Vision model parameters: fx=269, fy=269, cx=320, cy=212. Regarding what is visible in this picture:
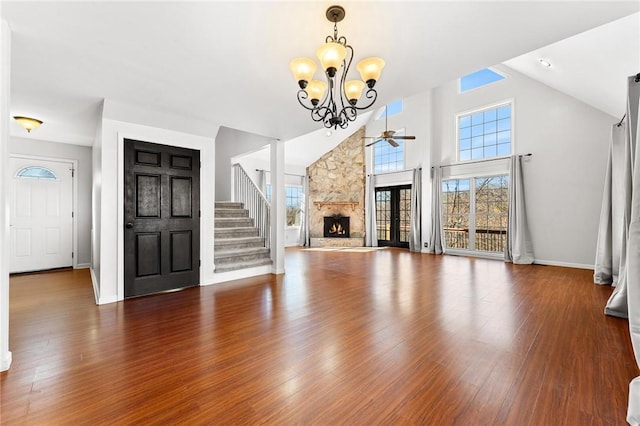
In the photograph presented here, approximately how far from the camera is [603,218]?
4457mm

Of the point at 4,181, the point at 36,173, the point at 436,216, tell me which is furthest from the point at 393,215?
the point at 36,173

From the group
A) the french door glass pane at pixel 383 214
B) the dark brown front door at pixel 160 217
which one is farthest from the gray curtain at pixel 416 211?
the dark brown front door at pixel 160 217

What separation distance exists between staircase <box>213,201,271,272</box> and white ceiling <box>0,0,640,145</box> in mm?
2691

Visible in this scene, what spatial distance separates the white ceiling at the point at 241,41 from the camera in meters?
1.83

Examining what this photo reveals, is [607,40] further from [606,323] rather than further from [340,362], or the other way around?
[340,362]

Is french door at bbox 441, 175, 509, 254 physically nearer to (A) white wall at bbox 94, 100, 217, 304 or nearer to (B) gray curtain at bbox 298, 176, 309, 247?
(B) gray curtain at bbox 298, 176, 309, 247

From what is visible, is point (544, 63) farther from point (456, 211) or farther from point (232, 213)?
point (232, 213)

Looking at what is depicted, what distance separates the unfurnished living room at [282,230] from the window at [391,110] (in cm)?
237

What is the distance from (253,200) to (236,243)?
1.37 metres

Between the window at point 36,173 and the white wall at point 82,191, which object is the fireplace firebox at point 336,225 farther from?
the window at point 36,173

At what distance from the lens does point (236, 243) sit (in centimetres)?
526

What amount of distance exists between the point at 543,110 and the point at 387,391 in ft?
23.8

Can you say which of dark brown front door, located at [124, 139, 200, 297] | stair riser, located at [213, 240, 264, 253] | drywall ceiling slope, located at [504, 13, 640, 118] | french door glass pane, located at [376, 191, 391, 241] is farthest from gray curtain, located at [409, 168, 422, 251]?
dark brown front door, located at [124, 139, 200, 297]

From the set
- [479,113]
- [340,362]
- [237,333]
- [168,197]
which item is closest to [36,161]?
[168,197]
